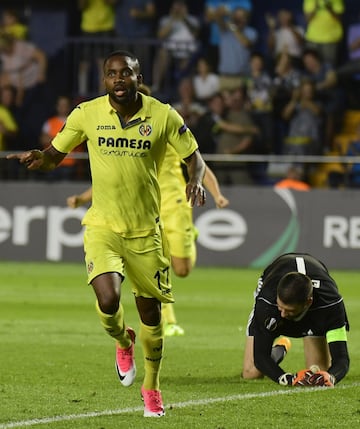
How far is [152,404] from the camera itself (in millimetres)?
7527

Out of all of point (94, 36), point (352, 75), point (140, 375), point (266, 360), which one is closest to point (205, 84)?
point (94, 36)

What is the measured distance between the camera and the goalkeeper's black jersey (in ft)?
28.2

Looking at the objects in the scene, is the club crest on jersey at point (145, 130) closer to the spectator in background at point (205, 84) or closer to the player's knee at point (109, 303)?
the player's knee at point (109, 303)

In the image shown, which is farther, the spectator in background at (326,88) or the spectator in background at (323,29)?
the spectator in background at (323,29)

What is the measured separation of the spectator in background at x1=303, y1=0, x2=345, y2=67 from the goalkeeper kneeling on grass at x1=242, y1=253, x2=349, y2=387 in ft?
47.6

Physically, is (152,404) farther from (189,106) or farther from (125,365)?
(189,106)

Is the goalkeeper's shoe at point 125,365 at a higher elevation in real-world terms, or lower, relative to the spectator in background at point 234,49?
higher

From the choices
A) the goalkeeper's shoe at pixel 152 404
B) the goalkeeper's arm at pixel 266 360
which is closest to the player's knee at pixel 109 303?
the goalkeeper's shoe at pixel 152 404

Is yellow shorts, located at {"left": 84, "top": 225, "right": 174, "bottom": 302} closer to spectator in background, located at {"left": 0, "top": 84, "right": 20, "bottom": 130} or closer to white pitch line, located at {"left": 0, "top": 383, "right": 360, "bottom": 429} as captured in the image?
white pitch line, located at {"left": 0, "top": 383, "right": 360, "bottom": 429}

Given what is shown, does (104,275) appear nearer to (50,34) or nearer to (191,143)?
(191,143)

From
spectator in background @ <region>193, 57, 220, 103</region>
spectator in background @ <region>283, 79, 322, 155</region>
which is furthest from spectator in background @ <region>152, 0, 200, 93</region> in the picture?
spectator in background @ <region>283, 79, 322, 155</region>

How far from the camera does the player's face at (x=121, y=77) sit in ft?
24.8

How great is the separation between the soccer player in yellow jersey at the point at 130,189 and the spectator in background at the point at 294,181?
12831mm

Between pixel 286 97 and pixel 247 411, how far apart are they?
49.5ft
